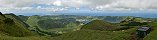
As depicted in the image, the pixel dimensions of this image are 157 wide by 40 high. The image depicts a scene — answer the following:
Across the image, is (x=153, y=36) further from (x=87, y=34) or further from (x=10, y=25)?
(x=10, y=25)

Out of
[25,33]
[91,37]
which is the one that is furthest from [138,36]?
[25,33]

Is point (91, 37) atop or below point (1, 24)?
below

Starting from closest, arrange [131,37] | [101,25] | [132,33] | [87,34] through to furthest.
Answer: [131,37]
[132,33]
[87,34]
[101,25]

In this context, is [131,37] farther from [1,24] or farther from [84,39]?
[1,24]

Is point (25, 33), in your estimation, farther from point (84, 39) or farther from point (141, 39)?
point (141, 39)

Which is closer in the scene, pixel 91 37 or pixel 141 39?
pixel 141 39

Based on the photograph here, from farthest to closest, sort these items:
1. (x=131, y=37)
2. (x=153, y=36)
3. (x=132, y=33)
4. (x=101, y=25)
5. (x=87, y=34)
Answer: (x=101, y=25)
(x=87, y=34)
(x=132, y=33)
(x=131, y=37)
(x=153, y=36)

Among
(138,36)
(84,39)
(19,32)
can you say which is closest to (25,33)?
(19,32)

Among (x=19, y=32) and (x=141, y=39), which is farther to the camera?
(x=19, y=32)

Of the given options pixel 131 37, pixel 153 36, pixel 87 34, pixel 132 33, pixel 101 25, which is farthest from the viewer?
pixel 101 25
